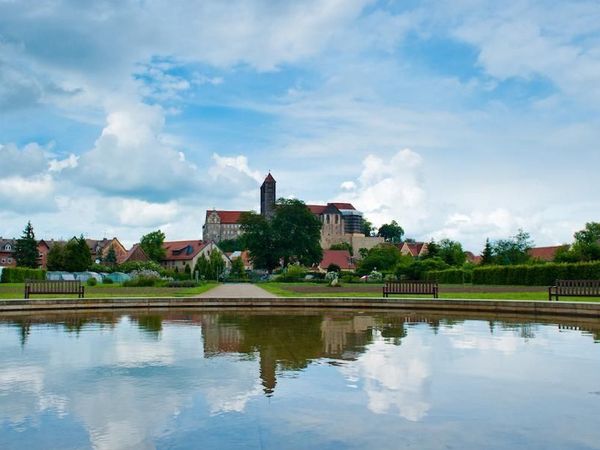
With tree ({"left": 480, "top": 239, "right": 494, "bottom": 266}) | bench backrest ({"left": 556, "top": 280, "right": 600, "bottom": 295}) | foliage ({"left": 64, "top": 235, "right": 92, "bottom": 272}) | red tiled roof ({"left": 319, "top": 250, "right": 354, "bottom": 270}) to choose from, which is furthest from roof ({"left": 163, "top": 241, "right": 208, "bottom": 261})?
bench backrest ({"left": 556, "top": 280, "right": 600, "bottom": 295})

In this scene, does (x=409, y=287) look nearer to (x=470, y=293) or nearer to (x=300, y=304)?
(x=470, y=293)

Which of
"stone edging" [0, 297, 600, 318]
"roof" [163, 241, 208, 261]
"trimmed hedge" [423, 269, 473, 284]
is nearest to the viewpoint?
"stone edging" [0, 297, 600, 318]

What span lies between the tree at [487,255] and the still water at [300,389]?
52894 mm

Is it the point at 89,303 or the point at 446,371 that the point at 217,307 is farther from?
the point at 446,371

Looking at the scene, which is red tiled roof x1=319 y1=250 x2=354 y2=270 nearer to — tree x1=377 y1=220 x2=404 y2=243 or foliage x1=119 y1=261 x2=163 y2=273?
foliage x1=119 y1=261 x2=163 y2=273

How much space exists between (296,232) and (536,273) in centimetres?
5414

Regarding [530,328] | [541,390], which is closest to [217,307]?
[530,328]

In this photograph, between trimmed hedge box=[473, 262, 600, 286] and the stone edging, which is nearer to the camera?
the stone edging

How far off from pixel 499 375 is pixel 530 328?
24.2ft

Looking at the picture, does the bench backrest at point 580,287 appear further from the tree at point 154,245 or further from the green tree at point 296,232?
the tree at point 154,245

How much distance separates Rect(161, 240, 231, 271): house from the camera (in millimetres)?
121062

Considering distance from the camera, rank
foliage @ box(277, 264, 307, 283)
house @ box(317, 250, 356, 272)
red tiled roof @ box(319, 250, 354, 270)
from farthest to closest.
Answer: red tiled roof @ box(319, 250, 354, 270) < house @ box(317, 250, 356, 272) < foliage @ box(277, 264, 307, 283)

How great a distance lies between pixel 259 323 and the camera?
1728 centimetres

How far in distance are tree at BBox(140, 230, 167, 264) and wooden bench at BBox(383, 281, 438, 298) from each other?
102708 millimetres
